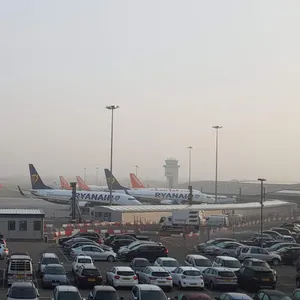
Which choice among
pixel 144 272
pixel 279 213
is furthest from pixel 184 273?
pixel 279 213

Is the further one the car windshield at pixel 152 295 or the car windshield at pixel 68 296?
the car windshield at pixel 152 295

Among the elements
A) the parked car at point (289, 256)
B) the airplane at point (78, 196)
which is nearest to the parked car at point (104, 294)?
the parked car at point (289, 256)

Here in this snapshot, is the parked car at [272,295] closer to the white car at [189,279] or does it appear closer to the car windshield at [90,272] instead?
the white car at [189,279]

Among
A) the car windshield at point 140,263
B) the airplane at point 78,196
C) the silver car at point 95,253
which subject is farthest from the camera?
the airplane at point 78,196

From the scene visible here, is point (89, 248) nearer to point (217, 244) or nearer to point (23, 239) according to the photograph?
point (217, 244)

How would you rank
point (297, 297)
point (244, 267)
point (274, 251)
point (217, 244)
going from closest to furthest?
point (297, 297)
point (244, 267)
point (274, 251)
point (217, 244)

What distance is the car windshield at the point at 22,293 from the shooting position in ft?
66.6

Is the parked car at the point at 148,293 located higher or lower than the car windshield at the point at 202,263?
higher

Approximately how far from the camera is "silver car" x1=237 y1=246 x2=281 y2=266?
3912cm

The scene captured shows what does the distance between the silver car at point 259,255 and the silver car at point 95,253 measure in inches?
325

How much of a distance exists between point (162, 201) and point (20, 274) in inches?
3486

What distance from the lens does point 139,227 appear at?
216 ft

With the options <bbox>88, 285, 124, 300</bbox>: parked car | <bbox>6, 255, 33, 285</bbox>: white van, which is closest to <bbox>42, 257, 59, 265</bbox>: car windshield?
<bbox>6, 255, 33, 285</bbox>: white van

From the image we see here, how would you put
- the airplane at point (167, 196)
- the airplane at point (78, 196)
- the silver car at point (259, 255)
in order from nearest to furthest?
the silver car at point (259, 255)
the airplane at point (78, 196)
the airplane at point (167, 196)
